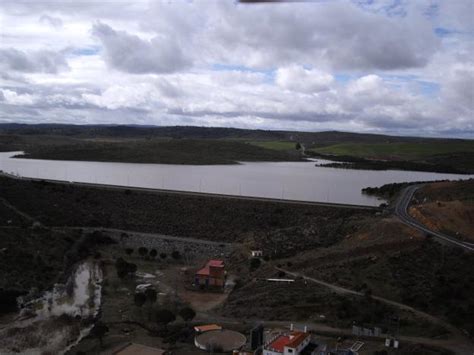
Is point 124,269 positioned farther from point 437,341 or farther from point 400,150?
point 400,150

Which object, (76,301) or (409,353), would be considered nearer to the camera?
(409,353)

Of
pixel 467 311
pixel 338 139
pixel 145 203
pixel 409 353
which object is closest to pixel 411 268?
pixel 467 311

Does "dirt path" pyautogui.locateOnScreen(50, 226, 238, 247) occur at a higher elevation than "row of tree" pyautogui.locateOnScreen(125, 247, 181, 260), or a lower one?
higher

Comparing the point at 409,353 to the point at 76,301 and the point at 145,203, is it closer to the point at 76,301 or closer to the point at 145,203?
the point at 76,301

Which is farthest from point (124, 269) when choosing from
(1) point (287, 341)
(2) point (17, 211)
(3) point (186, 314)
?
(2) point (17, 211)

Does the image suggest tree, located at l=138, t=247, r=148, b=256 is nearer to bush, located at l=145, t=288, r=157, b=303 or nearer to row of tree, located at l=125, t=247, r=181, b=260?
A: row of tree, located at l=125, t=247, r=181, b=260

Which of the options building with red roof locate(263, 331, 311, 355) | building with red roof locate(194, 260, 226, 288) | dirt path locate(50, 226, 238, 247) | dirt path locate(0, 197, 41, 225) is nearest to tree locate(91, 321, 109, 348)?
building with red roof locate(263, 331, 311, 355)
